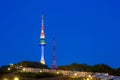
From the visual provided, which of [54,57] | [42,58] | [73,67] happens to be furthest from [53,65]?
[42,58]

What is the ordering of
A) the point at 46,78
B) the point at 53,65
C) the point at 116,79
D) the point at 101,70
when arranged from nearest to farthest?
the point at 46,78
the point at 116,79
the point at 101,70
the point at 53,65

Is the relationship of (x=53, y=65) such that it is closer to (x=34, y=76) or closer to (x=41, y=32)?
(x=41, y=32)

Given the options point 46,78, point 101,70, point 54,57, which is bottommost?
point 46,78

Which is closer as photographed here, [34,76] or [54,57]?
[34,76]

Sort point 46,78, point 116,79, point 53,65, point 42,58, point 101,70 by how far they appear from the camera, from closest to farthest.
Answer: point 46,78 → point 116,79 → point 101,70 → point 53,65 → point 42,58

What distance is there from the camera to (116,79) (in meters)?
49.9

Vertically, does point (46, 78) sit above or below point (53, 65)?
below

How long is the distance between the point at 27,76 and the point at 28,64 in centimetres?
4469

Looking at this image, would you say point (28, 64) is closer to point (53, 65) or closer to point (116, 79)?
point (53, 65)

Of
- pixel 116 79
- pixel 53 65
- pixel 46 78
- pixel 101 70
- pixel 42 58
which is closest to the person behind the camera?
pixel 46 78

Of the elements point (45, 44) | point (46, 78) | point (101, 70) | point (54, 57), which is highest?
point (45, 44)

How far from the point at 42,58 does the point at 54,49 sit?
30952 mm

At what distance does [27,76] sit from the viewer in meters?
45.3

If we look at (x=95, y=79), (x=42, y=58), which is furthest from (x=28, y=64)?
(x=42, y=58)
